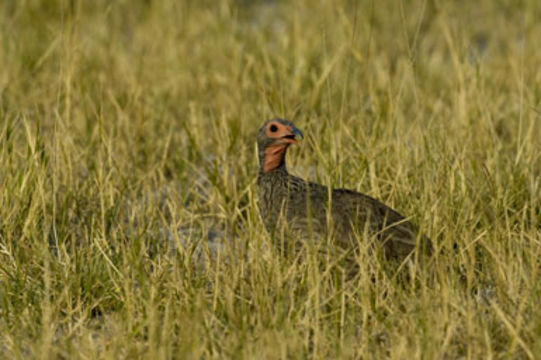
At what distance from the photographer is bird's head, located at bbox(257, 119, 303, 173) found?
4.40 metres

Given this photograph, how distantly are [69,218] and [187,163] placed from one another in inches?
32.4

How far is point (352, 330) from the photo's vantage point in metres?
3.38

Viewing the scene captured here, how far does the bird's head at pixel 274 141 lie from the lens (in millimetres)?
4402

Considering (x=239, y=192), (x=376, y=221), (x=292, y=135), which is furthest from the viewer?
(x=239, y=192)

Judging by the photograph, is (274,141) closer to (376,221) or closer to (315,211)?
(315,211)

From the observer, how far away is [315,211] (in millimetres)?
4184

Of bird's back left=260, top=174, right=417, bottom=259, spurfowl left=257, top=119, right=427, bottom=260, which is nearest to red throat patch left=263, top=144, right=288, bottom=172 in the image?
spurfowl left=257, top=119, right=427, bottom=260

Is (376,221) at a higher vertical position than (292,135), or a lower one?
lower

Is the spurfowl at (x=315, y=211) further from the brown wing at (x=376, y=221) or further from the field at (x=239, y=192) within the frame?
the field at (x=239, y=192)

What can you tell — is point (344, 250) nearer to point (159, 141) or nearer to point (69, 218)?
→ point (69, 218)

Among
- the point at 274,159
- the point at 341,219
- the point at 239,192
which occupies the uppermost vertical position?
the point at 274,159

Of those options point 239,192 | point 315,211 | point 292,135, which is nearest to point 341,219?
point 315,211

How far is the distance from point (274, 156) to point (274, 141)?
0.08 meters

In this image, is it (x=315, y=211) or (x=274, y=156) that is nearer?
(x=315, y=211)
